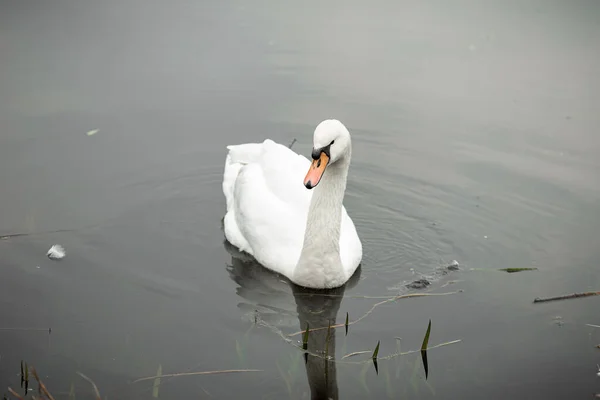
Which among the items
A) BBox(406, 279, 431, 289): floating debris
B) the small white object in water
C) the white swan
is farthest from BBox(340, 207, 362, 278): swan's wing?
the small white object in water

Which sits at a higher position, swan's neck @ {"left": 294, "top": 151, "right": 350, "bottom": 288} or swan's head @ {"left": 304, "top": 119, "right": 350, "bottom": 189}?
swan's head @ {"left": 304, "top": 119, "right": 350, "bottom": 189}

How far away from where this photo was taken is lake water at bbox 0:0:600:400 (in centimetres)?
636

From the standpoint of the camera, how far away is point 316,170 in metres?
6.75

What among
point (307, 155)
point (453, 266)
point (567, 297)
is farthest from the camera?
point (307, 155)

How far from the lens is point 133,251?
7891 mm

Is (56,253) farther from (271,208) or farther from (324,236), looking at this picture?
(324,236)

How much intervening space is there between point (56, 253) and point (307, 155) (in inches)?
149

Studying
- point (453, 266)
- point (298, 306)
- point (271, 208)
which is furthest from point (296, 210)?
point (453, 266)

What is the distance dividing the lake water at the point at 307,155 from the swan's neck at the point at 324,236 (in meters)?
0.21

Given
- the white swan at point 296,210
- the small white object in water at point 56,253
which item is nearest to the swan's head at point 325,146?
the white swan at point 296,210

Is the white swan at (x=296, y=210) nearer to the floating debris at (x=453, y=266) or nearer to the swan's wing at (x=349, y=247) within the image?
the swan's wing at (x=349, y=247)

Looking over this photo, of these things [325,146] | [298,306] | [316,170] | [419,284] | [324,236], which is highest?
[325,146]

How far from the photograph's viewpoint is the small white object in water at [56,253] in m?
7.64

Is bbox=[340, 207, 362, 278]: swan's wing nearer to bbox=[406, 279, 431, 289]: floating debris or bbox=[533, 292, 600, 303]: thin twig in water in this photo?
bbox=[406, 279, 431, 289]: floating debris
